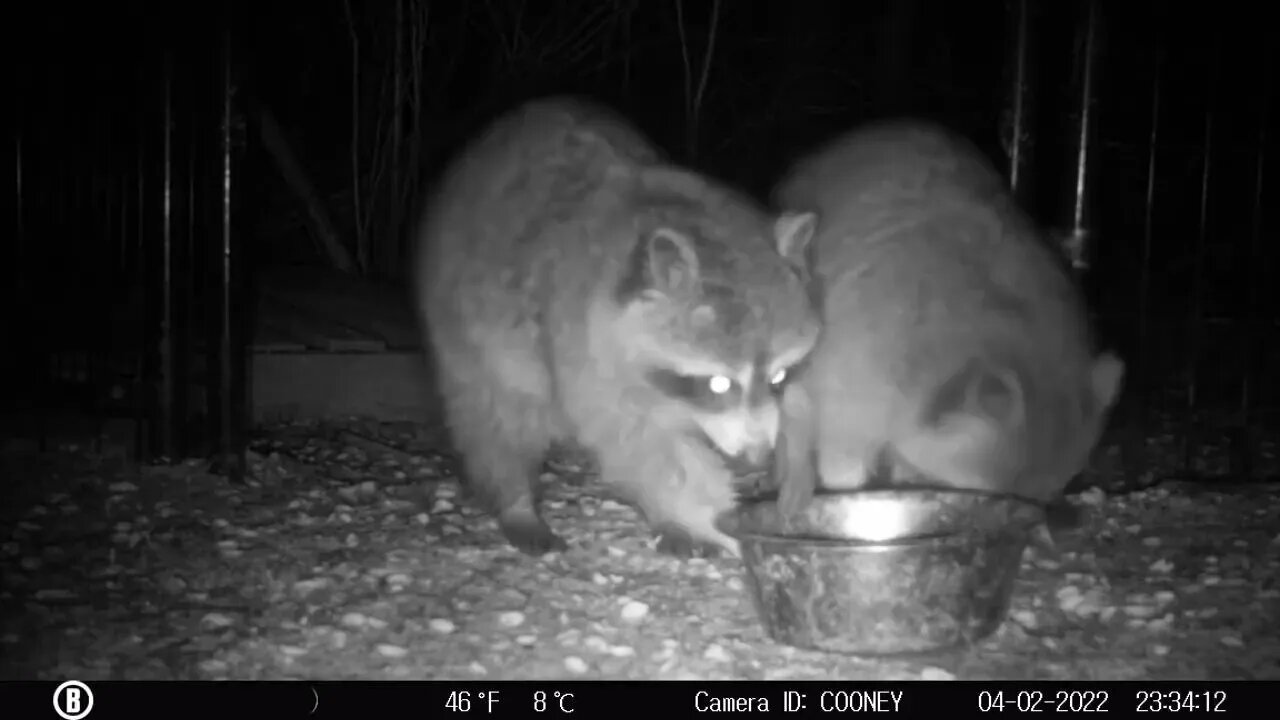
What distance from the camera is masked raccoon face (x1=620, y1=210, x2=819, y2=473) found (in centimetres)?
397

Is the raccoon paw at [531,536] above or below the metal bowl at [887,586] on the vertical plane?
below

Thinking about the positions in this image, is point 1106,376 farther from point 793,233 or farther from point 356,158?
point 356,158

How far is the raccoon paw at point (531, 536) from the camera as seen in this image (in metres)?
4.92

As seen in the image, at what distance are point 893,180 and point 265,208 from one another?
8172mm

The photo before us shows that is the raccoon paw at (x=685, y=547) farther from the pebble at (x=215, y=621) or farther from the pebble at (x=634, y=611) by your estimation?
the pebble at (x=215, y=621)

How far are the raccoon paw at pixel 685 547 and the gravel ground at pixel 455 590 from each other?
68 millimetres

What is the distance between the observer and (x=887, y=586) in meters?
3.54

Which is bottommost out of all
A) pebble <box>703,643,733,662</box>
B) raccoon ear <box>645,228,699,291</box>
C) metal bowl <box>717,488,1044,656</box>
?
pebble <box>703,643,733,662</box>

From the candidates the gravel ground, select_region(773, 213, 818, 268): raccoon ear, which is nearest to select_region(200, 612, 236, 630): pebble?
the gravel ground

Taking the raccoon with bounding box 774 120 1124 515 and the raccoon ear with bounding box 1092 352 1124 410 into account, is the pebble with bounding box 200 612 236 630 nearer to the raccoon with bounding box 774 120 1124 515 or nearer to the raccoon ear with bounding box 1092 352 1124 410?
the raccoon with bounding box 774 120 1124 515

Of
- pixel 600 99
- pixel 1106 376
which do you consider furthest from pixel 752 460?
pixel 600 99

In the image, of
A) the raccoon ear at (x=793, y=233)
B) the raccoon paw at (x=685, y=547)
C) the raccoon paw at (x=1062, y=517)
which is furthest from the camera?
the raccoon paw at (x=1062, y=517)
